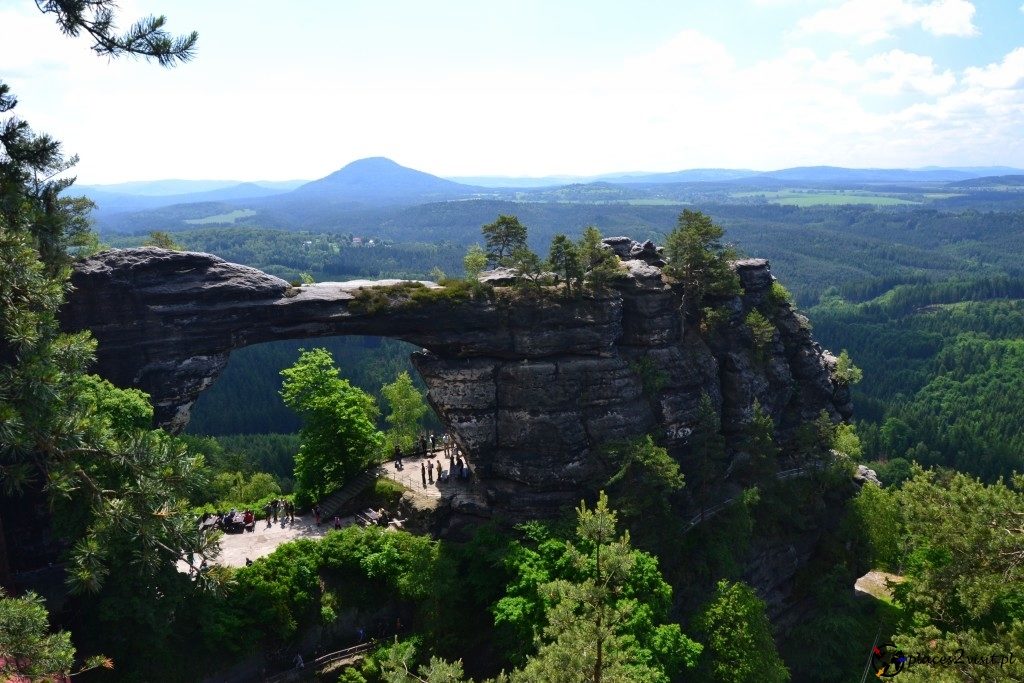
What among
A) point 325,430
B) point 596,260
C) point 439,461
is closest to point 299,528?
point 325,430

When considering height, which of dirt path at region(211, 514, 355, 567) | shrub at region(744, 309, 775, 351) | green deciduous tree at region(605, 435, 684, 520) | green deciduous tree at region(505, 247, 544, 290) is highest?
green deciduous tree at region(505, 247, 544, 290)

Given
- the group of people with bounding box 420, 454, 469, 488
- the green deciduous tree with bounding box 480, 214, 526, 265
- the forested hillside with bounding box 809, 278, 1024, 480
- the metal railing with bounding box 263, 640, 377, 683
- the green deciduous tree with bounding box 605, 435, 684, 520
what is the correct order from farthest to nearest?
the forested hillside with bounding box 809, 278, 1024, 480, the green deciduous tree with bounding box 480, 214, 526, 265, the group of people with bounding box 420, 454, 469, 488, the green deciduous tree with bounding box 605, 435, 684, 520, the metal railing with bounding box 263, 640, 377, 683

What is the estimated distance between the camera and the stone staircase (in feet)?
125

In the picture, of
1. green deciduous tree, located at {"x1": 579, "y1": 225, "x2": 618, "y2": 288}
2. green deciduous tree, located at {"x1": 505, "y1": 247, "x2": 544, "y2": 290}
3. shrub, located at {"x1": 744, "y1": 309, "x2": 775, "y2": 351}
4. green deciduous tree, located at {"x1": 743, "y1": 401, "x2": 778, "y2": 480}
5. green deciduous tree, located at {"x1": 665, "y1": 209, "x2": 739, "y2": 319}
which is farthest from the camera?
shrub, located at {"x1": 744, "y1": 309, "x2": 775, "y2": 351}

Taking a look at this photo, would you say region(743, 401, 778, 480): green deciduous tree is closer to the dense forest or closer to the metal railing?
the dense forest

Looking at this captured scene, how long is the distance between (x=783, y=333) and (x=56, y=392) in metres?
46.0

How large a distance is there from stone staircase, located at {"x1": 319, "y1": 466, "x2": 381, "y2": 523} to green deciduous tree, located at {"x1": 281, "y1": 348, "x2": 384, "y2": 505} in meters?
0.47

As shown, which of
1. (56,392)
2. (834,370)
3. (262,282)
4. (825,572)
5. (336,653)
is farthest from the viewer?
(834,370)

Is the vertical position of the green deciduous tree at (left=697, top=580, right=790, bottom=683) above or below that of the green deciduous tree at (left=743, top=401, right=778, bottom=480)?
below

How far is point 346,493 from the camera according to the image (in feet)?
129

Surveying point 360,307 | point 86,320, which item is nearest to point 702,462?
point 360,307

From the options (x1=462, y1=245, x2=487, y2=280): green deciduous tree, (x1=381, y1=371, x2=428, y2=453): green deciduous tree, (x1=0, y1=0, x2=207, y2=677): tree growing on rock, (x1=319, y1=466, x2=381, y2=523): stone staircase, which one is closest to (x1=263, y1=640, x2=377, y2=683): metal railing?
(x1=319, y1=466, x2=381, y2=523): stone staircase

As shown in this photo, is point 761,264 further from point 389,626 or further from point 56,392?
point 56,392

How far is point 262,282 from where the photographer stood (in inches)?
1403
